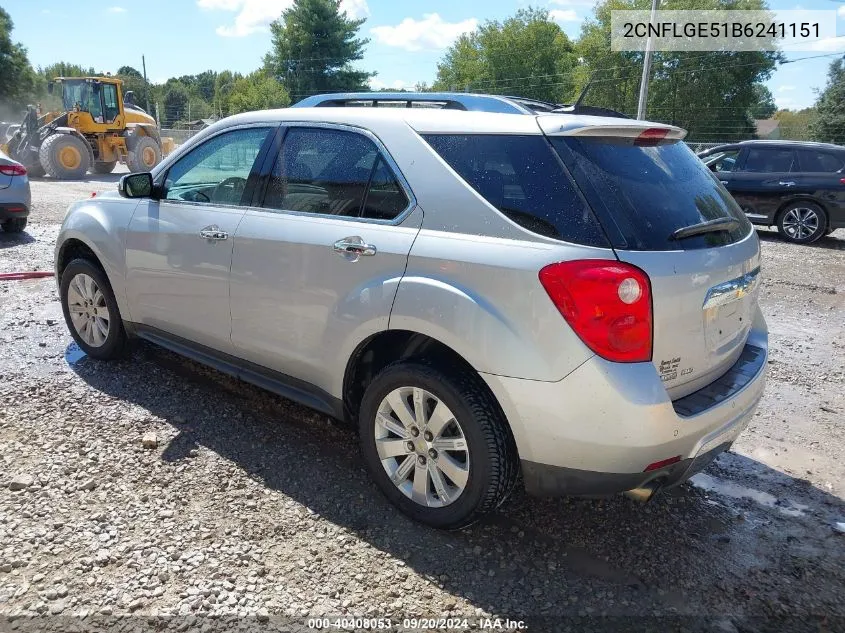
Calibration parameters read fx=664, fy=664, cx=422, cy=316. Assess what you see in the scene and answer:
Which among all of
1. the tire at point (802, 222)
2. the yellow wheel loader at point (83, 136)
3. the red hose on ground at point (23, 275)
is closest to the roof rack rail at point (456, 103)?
the red hose on ground at point (23, 275)

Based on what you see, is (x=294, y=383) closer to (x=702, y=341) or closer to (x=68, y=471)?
(x=68, y=471)

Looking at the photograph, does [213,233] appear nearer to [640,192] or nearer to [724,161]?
[640,192]

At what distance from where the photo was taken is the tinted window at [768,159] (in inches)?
465

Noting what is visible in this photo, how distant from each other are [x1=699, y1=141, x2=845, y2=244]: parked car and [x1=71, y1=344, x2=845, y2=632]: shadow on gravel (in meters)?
A: 9.42

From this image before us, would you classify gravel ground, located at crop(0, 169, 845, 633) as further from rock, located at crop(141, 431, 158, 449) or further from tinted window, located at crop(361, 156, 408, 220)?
tinted window, located at crop(361, 156, 408, 220)

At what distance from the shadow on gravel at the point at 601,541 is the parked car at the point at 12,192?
6.92 meters

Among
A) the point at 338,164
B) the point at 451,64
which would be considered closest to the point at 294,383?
the point at 338,164

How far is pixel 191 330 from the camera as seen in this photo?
3922mm

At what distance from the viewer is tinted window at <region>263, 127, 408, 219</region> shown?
3025mm

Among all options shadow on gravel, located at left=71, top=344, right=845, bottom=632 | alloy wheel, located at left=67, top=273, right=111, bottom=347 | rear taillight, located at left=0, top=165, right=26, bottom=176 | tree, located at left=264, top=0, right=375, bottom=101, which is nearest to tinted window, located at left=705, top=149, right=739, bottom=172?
shadow on gravel, located at left=71, top=344, right=845, bottom=632

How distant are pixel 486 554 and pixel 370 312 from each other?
3.72 feet

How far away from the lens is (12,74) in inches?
2144

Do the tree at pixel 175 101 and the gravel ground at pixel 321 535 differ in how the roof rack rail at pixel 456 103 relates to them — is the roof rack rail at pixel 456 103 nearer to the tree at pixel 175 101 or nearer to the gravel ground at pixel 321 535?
the gravel ground at pixel 321 535

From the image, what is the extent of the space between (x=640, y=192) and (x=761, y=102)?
61.0 meters
